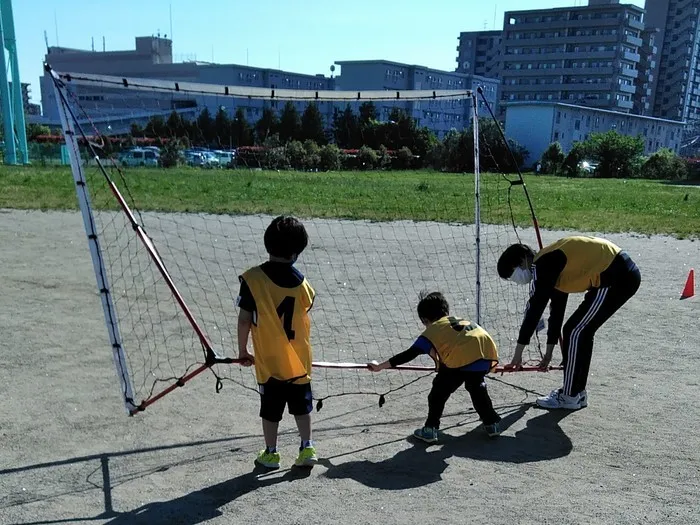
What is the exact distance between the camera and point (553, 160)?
175 feet

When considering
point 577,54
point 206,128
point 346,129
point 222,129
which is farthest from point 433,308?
point 577,54

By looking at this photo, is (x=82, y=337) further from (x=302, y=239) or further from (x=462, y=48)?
(x=462, y=48)

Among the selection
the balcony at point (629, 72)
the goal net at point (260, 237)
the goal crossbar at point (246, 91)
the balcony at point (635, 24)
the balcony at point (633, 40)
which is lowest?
the goal net at point (260, 237)

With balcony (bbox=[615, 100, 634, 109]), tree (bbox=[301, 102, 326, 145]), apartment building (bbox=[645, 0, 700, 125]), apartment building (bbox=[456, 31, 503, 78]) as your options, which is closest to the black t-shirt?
tree (bbox=[301, 102, 326, 145])

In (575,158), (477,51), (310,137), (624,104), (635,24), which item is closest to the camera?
(310,137)

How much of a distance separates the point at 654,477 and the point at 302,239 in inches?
103

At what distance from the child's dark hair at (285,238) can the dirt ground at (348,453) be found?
1363mm

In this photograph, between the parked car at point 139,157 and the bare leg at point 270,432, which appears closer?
the bare leg at point 270,432

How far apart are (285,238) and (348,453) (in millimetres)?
1535

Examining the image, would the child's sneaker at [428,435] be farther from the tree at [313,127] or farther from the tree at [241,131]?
the tree at [313,127]

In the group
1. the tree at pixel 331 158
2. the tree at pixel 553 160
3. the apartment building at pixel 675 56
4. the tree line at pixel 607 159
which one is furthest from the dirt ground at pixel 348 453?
the apartment building at pixel 675 56

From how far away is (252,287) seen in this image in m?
3.45

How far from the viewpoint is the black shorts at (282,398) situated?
3.62 meters

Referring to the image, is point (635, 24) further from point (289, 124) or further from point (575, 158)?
point (289, 124)
